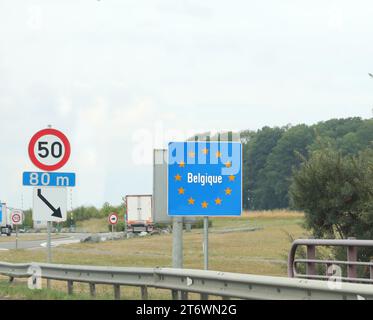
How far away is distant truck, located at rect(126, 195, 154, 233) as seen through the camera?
79.6 metres

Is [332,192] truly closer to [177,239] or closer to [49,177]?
[49,177]

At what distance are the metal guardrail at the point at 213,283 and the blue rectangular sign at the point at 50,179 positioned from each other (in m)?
1.51

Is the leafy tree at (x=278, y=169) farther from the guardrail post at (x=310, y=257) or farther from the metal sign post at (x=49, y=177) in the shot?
the guardrail post at (x=310, y=257)

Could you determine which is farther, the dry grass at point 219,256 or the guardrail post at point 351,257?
the dry grass at point 219,256

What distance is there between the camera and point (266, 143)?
149m

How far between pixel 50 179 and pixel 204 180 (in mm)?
4255

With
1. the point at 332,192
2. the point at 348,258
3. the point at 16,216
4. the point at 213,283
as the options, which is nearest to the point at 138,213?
the point at 16,216

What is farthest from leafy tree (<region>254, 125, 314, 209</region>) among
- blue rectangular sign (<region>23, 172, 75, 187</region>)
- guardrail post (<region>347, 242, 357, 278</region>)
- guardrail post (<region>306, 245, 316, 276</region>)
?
guardrail post (<region>347, 242, 357, 278</region>)

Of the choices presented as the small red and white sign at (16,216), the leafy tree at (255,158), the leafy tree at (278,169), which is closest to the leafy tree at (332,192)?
the small red and white sign at (16,216)

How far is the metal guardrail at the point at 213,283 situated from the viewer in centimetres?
992

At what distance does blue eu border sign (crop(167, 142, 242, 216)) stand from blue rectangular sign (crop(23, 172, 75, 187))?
12.4ft

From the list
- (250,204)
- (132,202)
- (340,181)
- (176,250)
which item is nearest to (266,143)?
(250,204)

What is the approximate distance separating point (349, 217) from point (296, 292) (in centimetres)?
1245
